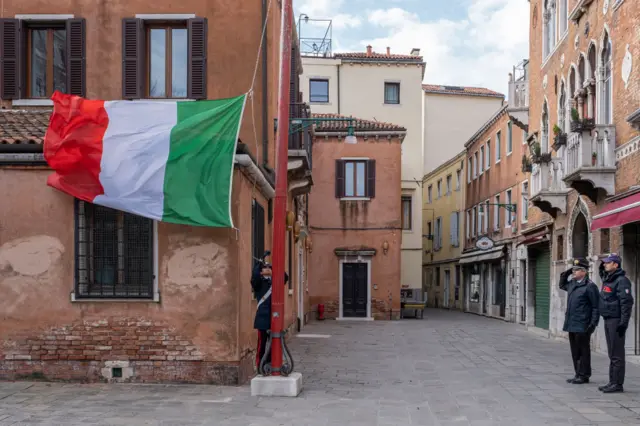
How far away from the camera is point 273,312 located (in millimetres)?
10062

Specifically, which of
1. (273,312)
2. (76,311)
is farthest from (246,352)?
(76,311)

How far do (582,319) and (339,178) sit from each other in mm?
18213

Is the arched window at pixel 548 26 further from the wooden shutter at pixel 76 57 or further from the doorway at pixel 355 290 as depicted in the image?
the wooden shutter at pixel 76 57

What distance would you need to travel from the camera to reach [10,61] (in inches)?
A: 490

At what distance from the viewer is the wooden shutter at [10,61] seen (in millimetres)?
12422

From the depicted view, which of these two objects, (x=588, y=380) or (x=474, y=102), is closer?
(x=588, y=380)

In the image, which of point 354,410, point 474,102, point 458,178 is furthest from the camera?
point 474,102

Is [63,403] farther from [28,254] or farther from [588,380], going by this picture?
[588,380]

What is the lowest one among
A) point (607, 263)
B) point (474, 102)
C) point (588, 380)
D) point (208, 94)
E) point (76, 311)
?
point (588, 380)

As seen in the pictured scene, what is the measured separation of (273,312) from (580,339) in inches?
187

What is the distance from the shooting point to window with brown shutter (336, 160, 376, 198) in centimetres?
2891

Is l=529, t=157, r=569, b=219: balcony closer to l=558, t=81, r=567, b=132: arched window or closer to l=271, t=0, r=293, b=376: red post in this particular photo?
l=558, t=81, r=567, b=132: arched window

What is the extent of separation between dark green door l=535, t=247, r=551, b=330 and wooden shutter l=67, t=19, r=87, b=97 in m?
15.0

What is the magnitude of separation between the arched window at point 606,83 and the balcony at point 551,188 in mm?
2464
